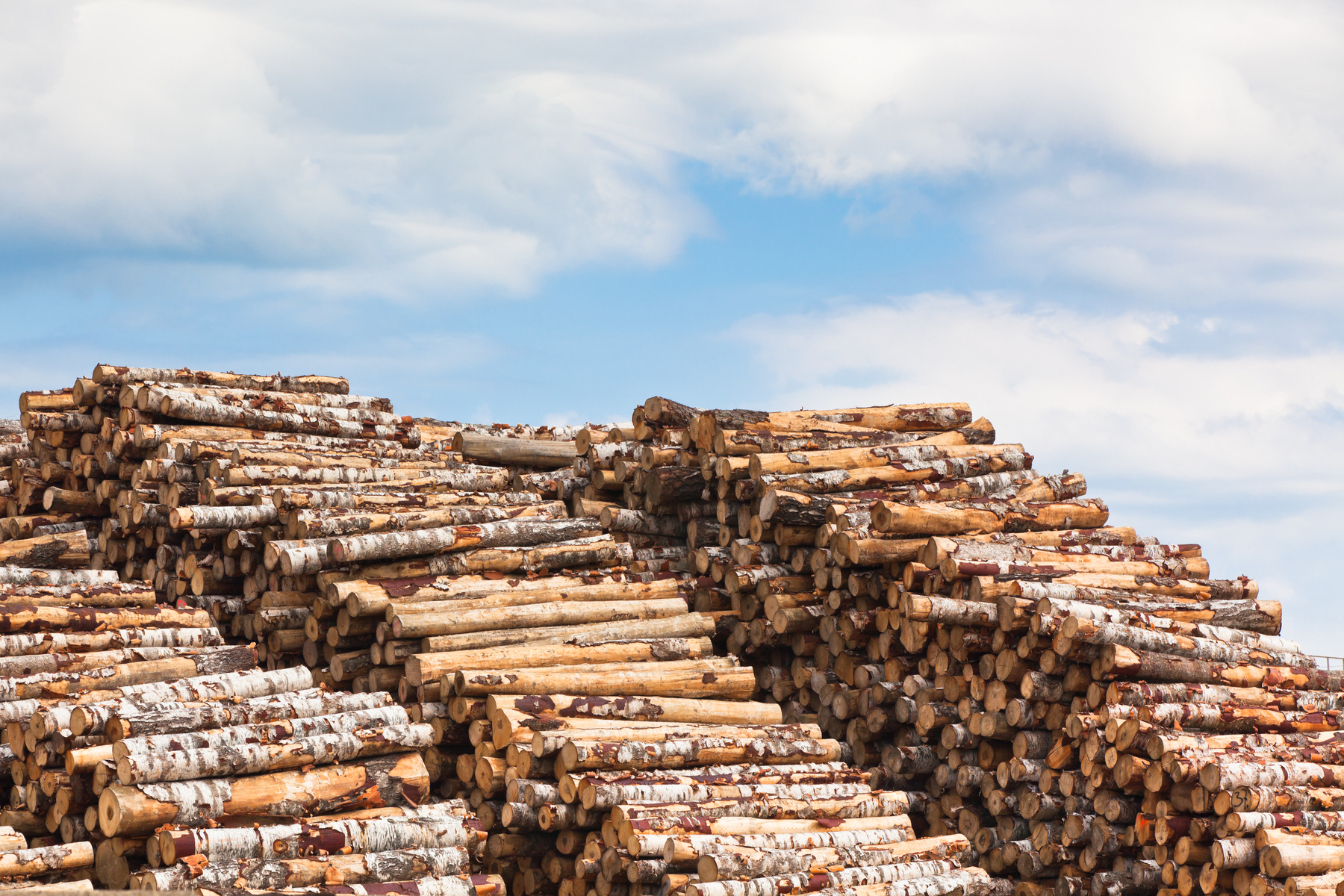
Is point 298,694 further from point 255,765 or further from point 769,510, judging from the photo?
point 769,510

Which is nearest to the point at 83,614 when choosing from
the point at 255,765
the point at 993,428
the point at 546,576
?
the point at 255,765

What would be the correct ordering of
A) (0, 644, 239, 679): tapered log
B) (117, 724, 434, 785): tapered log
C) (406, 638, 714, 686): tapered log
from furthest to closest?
(406, 638, 714, 686): tapered log, (0, 644, 239, 679): tapered log, (117, 724, 434, 785): tapered log

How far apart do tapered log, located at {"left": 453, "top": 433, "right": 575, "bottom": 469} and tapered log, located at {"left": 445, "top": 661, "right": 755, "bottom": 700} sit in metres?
6.16

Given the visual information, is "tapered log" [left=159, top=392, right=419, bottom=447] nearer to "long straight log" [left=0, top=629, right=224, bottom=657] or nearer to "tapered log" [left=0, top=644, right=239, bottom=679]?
"long straight log" [left=0, top=629, right=224, bottom=657]

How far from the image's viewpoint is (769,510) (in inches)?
574

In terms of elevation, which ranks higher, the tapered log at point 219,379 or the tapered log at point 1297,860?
the tapered log at point 219,379

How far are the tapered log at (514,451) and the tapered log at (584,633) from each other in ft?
17.6

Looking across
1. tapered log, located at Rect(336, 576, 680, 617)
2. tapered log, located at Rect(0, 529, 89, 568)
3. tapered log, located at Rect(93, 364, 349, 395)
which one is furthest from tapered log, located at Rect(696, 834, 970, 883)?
tapered log, located at Rect(93, 364, 349, 395)

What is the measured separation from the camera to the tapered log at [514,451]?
62.3 feet

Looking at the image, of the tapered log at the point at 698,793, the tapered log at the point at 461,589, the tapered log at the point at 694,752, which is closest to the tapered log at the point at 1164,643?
the tapered log at the point at 698,793

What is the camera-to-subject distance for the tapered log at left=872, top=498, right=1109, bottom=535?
14.0m

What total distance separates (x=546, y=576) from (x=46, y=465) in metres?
6.74

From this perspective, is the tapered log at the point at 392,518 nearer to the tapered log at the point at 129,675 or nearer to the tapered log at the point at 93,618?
the tapered log at the point at 93,618

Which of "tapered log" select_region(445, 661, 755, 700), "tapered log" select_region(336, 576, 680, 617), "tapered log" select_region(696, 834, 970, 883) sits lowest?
"tapered log" select_region(696, 834, 970, 883)
